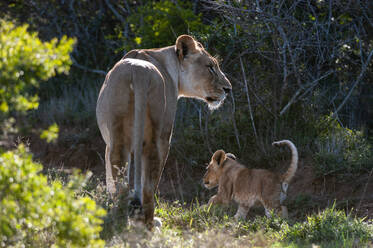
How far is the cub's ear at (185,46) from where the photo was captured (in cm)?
525

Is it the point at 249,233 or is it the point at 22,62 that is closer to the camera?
the point at 22,62

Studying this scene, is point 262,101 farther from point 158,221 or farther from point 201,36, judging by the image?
point 158,221

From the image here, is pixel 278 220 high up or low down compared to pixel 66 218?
down

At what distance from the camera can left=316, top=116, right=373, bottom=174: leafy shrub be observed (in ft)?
22.4

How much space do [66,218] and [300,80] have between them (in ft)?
18.8

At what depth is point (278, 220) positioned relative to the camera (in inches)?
201

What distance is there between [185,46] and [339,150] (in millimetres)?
2908

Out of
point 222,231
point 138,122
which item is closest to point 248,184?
point 222,231

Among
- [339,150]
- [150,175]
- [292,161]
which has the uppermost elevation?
[150,175]

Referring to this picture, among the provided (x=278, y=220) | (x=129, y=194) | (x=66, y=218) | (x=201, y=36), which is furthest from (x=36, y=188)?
(x=201, y=36)

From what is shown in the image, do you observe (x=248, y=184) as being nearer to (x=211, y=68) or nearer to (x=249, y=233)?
(x=249, y=233)

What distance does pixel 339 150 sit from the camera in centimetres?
702

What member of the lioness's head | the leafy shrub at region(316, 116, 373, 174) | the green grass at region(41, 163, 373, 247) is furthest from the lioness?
the leafy shrub at region(316, 116, 373, 174)

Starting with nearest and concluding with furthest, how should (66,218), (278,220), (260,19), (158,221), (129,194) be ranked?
1. (66,218)
2. (129,194)
3. (158,221)
4. (278,220)
5. (260,19)
